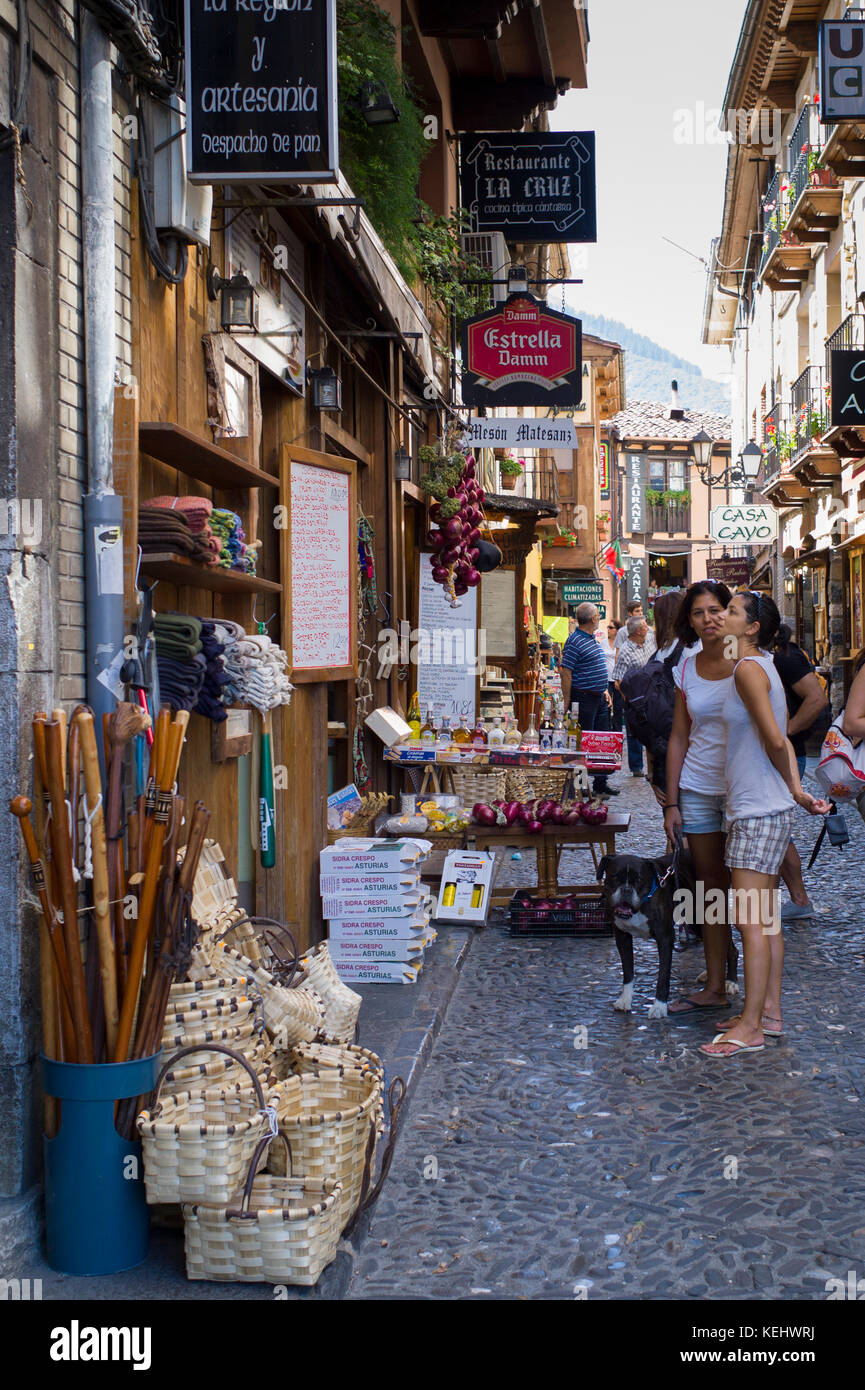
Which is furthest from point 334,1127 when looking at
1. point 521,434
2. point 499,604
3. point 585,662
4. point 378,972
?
point 499,604

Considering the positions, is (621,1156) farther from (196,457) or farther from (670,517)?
(670,517)

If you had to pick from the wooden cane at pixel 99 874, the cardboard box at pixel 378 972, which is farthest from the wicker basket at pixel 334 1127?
the cardboard box at pixel 378 972

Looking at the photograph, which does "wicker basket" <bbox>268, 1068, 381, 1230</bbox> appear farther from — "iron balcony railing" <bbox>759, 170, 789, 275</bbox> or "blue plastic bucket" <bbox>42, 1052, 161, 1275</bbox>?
"iron balcony railing" <bbox>759, 170, 789, 275</bbox>

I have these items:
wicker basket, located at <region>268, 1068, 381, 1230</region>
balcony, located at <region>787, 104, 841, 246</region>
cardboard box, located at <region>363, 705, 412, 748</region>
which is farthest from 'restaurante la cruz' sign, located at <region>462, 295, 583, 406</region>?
balcony, located at <region>787, 104, 841, 246</region>

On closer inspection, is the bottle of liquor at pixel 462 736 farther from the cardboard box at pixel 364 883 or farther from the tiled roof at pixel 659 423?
the tiled roof at pixel 659 423

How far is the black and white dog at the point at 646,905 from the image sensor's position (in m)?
5.93

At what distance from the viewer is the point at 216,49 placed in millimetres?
4293

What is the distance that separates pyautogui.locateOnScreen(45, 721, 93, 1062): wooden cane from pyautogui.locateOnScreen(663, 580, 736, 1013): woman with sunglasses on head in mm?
3356

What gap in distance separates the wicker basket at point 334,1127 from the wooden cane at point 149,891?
0.52 meters

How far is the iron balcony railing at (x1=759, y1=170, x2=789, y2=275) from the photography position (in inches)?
933

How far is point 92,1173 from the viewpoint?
11.0ft

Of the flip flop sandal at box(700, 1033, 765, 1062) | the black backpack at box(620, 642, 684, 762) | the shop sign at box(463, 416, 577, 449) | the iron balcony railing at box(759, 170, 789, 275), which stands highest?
the iron balcony railing at box(759, 170, 789, 275)

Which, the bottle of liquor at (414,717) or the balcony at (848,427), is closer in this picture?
the bottle of liquor at (414,717)
